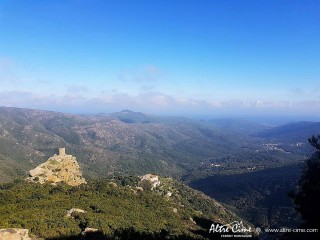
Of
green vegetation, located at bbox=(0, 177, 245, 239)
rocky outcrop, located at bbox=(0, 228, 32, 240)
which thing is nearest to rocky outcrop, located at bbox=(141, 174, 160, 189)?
green vegetation, located at bbox=(0, 177, 245, 239)

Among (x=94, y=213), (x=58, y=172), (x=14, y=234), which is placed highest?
(x=14, y=234)

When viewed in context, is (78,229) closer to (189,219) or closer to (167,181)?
(189,219)

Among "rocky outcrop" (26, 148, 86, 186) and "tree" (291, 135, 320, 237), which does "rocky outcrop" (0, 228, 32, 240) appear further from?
"rocky outcrop" (26, 148, 86, 186)

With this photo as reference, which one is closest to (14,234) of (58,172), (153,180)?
(58,172)

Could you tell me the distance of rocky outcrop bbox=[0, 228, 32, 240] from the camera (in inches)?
1593

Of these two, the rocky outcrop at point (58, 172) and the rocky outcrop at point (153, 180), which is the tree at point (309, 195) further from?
the rocky outcrop at point (153, 180)

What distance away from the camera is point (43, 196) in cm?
7119

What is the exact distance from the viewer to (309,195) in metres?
28.9

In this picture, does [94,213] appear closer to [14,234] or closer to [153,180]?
[14,234]

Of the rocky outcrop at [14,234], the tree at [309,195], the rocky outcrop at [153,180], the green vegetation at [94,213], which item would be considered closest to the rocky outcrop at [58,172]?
the green vegetation at [94,213]

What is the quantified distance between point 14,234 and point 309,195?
120 feet

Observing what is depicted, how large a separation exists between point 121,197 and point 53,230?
3510cm

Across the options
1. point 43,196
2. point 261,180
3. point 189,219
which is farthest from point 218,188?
point 43,196

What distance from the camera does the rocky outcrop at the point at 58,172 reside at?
87.8 meters
